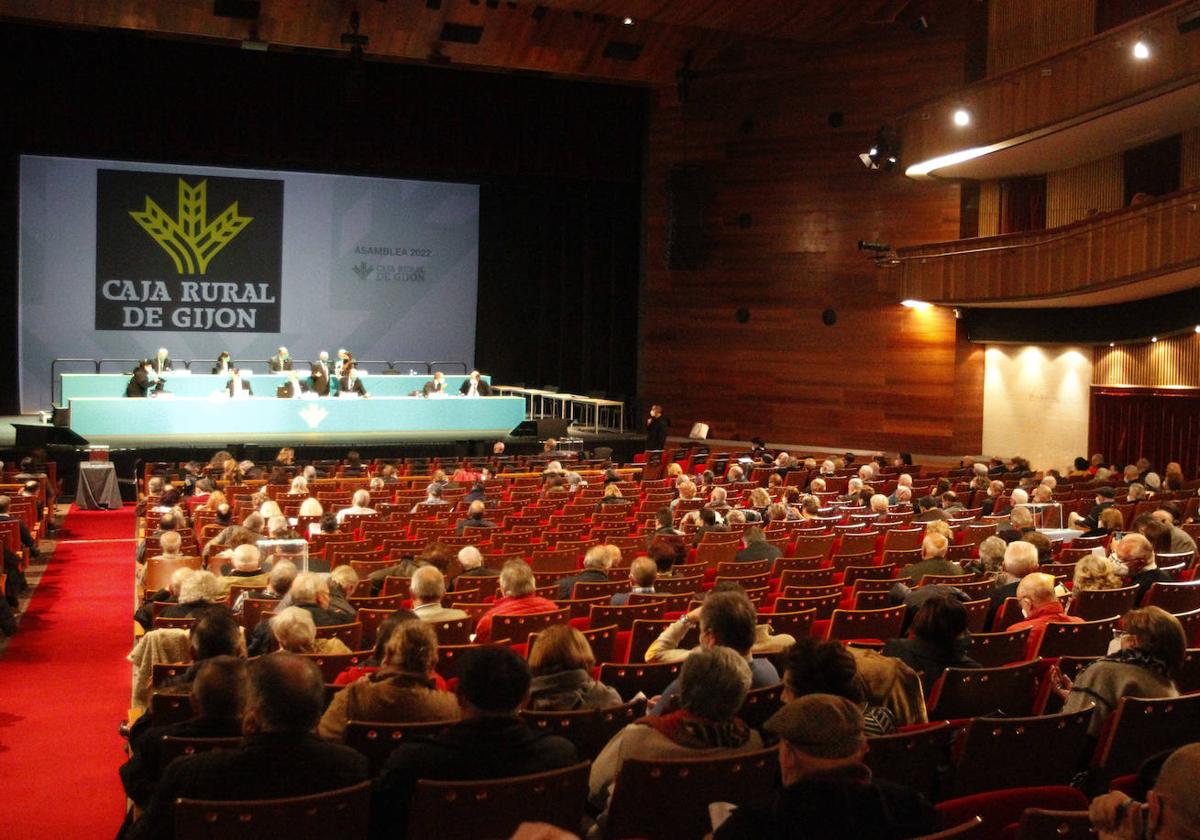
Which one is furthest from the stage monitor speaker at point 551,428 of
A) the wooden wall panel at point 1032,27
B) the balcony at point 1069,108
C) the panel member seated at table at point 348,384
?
the wooden wall panel at point 1032,27

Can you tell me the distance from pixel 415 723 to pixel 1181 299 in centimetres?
1609

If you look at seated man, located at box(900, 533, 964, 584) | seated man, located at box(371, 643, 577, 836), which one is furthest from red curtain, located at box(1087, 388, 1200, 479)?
seated man, located at box(371, 643, 577, 836)

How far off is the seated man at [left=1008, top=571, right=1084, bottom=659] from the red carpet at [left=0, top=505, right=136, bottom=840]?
4.20 metres

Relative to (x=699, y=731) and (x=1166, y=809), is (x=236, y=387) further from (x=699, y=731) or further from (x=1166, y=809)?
(x=1166, y=809)

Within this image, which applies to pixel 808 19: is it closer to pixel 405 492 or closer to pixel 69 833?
pixel 405 492

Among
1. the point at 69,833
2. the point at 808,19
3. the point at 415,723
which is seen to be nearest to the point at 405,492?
the point at 69,833

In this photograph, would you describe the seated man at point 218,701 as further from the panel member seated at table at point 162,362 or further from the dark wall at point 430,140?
the panel member seated at table at point 162,362

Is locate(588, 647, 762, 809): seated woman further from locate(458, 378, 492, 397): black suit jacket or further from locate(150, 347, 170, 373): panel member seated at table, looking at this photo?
locate(458, 378, 492, 397): black suit jacket

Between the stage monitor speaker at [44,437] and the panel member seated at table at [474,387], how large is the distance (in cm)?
675

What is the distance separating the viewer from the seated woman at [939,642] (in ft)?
15.5

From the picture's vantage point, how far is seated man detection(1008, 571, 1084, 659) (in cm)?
557

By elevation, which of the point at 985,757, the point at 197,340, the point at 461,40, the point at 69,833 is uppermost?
the point at 461,40

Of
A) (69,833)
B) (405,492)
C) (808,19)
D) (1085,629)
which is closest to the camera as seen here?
(69,833)

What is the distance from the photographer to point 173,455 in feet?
60.3
